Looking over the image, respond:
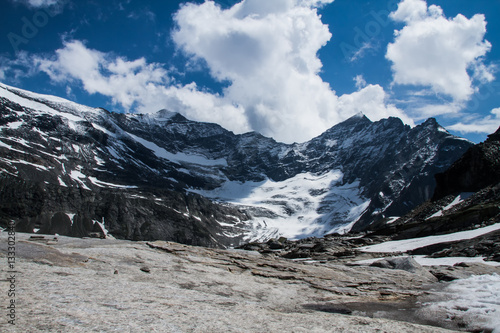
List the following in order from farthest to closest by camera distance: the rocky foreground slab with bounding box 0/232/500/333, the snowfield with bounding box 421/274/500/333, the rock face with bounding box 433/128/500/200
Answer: the rock face with bounding box 433/128/500/200
the snowfield with bounding box 421/274/500/333
the rocky foreground slab with bounding box 0/232/500/333

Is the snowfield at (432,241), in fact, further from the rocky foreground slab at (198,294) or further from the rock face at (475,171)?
the rock face at (475,171)

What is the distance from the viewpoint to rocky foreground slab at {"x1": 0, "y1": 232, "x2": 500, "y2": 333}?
7031 millimetres

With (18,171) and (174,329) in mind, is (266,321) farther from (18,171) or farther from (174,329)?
(18,171)

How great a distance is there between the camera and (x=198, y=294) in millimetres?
10211

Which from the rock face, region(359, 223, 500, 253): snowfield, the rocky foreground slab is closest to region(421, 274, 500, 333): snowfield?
the rocky foreground slab

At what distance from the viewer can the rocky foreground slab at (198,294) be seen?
23.1 feet

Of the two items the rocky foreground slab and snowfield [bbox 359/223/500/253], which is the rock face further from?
the rocky foreground slab

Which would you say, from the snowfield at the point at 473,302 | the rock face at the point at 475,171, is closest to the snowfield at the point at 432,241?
the snowfield at the point at 473,302

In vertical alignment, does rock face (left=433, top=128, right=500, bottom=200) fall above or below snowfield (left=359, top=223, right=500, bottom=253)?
above

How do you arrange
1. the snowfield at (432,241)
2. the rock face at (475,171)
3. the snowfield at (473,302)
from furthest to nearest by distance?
the rock face at (475,171) < the snowfield at (432,241) < the snowfield at (473,302)

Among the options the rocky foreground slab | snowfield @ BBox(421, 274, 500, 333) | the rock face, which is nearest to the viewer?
the rocky foreground slab

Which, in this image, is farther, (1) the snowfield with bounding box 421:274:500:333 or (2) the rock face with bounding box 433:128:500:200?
(2) the rock face with bounding box 433:128:500:200

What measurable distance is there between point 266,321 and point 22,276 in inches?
257

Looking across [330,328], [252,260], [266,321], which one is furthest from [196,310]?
[252,260]
